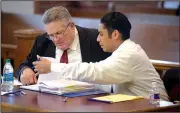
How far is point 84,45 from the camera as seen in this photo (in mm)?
A: 4434

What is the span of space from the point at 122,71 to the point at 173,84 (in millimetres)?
524

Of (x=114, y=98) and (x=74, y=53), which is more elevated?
Answer: (x=74, y=53)

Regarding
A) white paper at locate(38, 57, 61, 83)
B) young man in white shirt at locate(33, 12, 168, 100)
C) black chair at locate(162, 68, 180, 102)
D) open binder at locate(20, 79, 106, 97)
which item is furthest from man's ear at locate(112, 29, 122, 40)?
white paper at locate(38, 57, 61, 83)

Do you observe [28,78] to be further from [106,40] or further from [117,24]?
[117,24]

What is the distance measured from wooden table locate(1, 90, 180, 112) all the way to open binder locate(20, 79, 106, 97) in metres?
0.09

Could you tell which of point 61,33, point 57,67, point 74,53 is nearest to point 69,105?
point 57,67

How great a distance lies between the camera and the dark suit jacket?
14.5 feet

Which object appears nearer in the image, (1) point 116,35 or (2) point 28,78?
(1) point 116,35

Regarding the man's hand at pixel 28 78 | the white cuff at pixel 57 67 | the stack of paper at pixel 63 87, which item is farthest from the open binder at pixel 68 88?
the man's hand at pixel 28 78

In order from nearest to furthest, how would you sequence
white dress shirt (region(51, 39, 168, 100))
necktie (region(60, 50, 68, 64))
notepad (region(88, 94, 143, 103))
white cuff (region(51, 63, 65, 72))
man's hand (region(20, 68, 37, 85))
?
notepad (region(88, 94, 143, 103)), white dress shirt (region(51, 39, 168, 100)), white cuff (region(51, 63, 65, 72)), man's hand (region(20, 68, 37, 85)), necktie (region(60, 50, 68, 64))

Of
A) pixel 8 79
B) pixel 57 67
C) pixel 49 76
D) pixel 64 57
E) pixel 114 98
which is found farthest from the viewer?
pixel 64 57

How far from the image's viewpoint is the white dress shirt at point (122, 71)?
3.59m

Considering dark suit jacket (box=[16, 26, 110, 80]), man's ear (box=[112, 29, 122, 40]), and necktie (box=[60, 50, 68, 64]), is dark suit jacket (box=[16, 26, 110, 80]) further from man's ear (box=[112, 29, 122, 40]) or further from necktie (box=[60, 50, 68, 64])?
man's ear (box=[112, 29, 122, 40])

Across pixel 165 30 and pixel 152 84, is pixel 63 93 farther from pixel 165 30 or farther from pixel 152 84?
pixel 165 30
